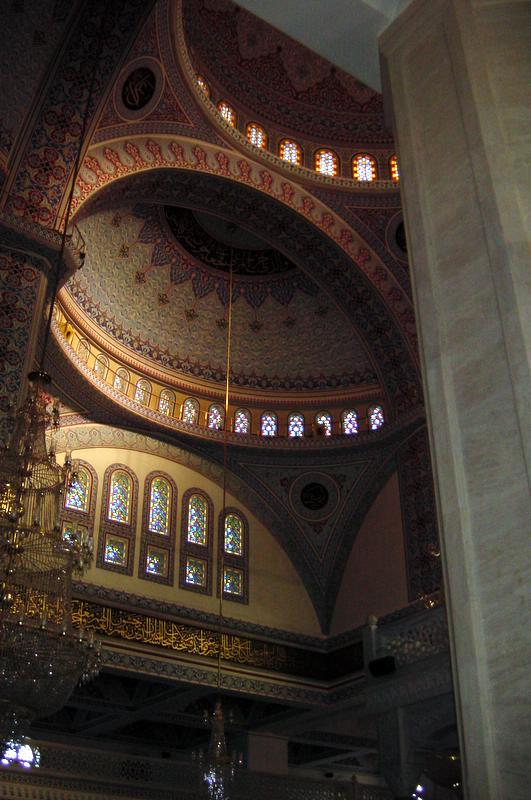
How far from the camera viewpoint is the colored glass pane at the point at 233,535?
10688 mm

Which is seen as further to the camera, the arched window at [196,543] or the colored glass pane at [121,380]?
the colored glass pane at [121,380]

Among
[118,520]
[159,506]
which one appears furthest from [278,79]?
[118,520]

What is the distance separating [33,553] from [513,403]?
13.7 feet

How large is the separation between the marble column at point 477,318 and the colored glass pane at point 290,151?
726cm

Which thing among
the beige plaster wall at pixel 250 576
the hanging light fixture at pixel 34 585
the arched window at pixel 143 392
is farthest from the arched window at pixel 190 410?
the hanging light fixture at pixel 34 585

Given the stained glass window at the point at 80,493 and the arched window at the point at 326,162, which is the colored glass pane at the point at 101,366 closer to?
the stained glass window at the point at 80,493

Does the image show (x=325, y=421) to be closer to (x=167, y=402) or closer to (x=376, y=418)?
(x=376, y=418)

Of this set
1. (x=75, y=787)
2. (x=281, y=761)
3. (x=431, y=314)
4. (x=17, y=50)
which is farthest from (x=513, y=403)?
(x=281, y=761)

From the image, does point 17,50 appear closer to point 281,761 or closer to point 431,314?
point 431,314

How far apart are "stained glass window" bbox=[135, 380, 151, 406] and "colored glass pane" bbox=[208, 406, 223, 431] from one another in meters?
0.93

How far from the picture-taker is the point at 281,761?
1066 cm

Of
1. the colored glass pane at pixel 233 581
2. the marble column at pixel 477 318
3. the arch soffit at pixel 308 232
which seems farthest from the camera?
the colored glass pane at pixel 233 581

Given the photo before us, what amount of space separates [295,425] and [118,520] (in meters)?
2.87

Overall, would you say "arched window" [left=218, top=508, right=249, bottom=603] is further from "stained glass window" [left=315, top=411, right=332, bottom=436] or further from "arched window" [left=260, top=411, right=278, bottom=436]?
"stained glass window" [left=315, top=411, right=332, bottom=436]
